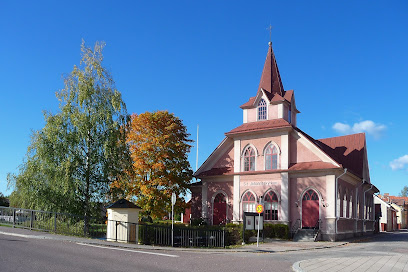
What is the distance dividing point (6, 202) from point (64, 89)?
3281 cm

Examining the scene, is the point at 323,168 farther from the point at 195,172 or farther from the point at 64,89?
the point at 64,89

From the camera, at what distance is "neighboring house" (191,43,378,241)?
2880 centimetres

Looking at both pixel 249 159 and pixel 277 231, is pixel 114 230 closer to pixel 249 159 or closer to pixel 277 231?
pixel 277 231

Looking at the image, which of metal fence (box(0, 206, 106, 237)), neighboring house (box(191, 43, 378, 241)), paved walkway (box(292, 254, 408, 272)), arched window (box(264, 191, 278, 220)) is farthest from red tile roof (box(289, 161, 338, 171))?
metal fence (box(0, 206, 106, 237))

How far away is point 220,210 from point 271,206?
16.4ft

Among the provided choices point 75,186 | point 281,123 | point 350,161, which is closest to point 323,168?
point 281,123

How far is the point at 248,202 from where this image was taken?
31891 mm

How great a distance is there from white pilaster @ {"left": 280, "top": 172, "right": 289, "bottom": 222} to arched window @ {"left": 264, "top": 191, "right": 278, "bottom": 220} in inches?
30.3

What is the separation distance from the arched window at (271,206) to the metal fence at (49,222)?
45.7ft

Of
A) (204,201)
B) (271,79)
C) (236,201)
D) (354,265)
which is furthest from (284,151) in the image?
(354,265)

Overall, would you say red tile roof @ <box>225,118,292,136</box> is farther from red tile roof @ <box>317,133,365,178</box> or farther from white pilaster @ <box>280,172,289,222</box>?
red tile roof @ <box>317,133,365,178</box>

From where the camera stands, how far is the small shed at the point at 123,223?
1964 cm

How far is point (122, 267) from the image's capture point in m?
11.0

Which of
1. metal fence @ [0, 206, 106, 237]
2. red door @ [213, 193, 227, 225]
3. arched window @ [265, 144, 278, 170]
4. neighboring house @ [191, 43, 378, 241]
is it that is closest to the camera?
metal fence @ [0, 206, 106, 237]
